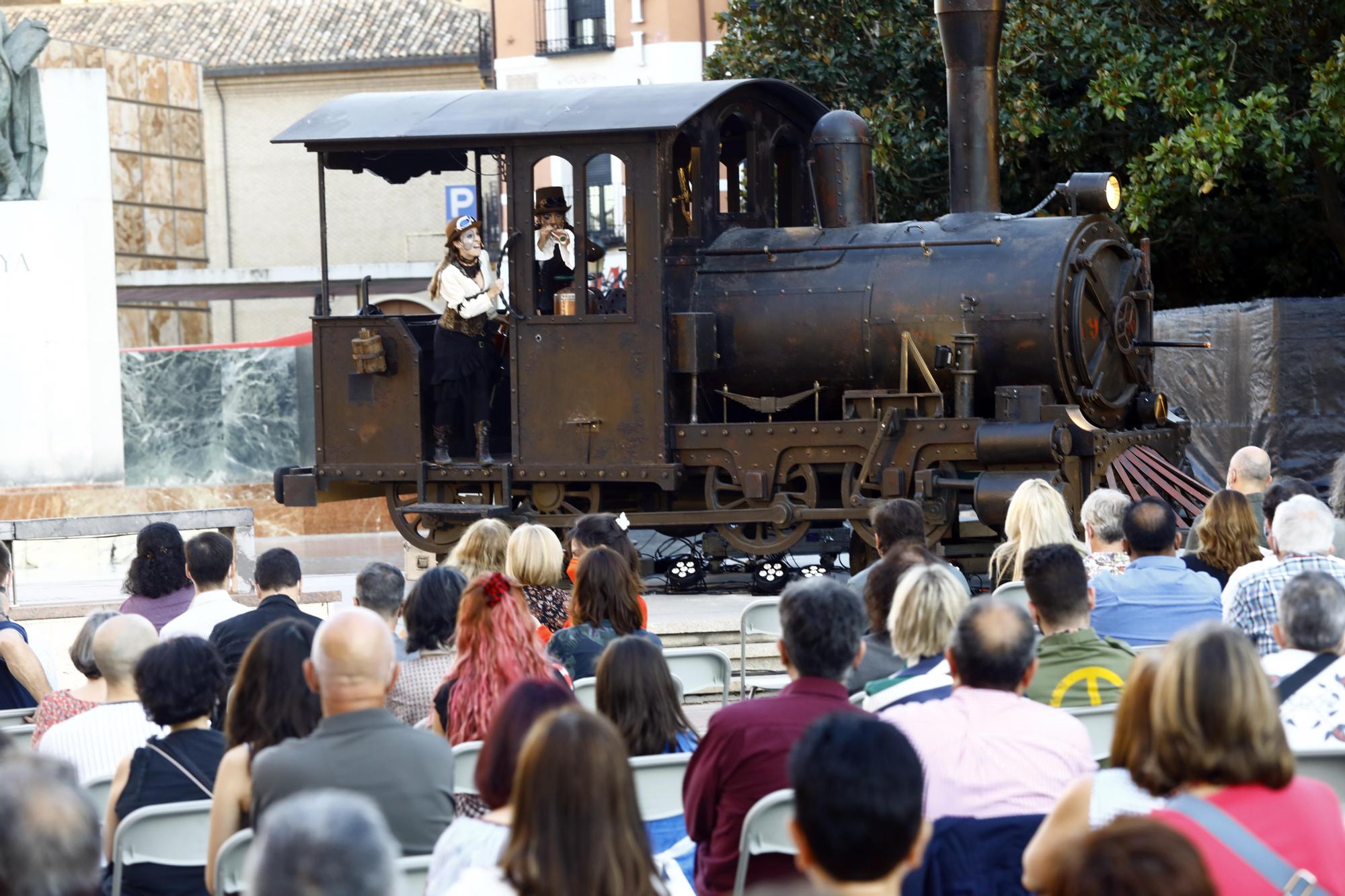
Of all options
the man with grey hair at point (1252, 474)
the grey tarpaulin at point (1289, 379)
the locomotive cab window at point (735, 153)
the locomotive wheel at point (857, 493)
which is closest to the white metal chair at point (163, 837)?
the man with grey hair at point (1252, 474)

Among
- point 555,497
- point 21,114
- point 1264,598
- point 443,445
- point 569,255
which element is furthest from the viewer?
point 21,114

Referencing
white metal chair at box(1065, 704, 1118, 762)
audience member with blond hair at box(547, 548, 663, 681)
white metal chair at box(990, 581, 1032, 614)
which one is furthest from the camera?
white metal chair at box(990, 581, 1032, 614)

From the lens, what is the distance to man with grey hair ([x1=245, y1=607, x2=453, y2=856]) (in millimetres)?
4070

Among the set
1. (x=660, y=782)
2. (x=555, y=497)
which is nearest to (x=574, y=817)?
(x=660, y=782)

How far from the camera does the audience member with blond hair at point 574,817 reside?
295cm

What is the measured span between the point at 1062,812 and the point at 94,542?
44.3ft

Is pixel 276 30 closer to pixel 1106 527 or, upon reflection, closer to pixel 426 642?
pixel 1106 527

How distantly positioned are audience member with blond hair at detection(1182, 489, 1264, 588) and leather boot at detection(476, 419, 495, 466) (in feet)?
18.7

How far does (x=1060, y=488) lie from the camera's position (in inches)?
426

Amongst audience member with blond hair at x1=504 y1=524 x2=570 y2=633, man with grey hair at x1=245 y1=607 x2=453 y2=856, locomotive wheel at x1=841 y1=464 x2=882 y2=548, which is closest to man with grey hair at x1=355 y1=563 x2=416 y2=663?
audience member with blond hair at x1=504 y1=524 x2=570 y2=633

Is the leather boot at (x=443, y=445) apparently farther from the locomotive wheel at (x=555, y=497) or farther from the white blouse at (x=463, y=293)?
the white blouse at (x=463, y=293)

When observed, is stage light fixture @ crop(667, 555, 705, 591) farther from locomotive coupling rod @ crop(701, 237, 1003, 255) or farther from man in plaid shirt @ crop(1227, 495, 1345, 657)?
man in plaid shirt @ crop(1227, 495, 1345, 657)

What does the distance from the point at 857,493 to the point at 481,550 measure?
13.9 ft

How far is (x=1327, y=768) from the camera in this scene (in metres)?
4.34
